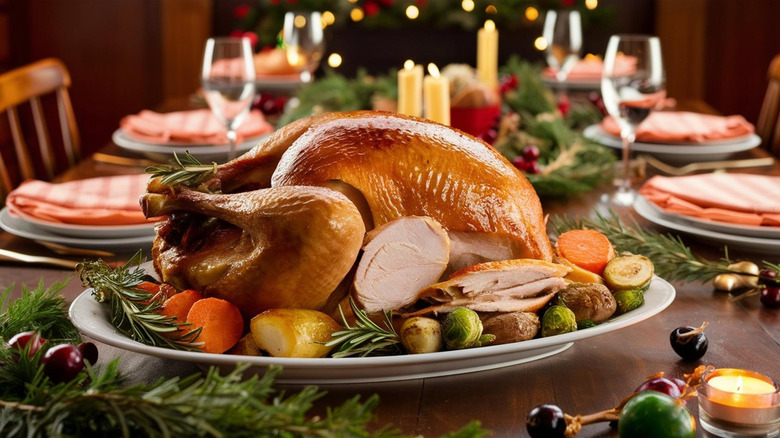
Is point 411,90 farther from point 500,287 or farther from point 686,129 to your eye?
point 500,287

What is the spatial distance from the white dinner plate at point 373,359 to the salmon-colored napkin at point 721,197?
635 mm

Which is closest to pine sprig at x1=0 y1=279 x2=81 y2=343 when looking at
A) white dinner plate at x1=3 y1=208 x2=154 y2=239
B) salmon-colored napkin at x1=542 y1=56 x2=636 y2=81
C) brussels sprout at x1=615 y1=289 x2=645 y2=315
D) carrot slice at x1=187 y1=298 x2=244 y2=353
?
carrot slice at x1=187 y1=298 x2=244 y2=353

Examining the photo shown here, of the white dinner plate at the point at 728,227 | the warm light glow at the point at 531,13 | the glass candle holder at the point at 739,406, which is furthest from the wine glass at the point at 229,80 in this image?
Result: the warm light glow at the point at 531,13

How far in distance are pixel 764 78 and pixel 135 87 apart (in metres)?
4.10

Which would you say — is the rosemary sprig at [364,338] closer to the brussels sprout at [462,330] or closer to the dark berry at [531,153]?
the brussels sprout at [462,330]

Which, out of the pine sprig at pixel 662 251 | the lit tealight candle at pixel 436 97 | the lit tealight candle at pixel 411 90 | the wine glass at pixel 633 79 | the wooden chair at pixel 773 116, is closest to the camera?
the pine sprig at pixel 662 251

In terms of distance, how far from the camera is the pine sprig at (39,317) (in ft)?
3.98

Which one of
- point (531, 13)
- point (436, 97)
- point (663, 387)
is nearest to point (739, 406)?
point (663, 387)

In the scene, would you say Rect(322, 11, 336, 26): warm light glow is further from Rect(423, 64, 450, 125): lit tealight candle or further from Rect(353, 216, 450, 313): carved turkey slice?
Rect(353, 216, 450, 313): carved turkey slice

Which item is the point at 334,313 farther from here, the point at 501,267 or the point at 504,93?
the point at 504,93

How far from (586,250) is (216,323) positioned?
0.54 metres

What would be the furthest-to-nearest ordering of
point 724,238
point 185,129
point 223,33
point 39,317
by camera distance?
point 223,33
point 185,129
point 724,238
point 39,317

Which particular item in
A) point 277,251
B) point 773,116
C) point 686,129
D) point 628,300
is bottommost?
point 773,116

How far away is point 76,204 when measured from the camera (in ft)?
5.89
